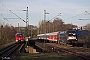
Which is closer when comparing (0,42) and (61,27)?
(0,42)

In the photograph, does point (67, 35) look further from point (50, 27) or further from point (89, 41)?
point (50, 27)

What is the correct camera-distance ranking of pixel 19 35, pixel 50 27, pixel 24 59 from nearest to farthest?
pixel 24 59 → pixel 19 35 → pixel 50 27

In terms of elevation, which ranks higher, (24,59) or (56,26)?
(56,26)

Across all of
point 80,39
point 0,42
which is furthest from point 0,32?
point 80,39

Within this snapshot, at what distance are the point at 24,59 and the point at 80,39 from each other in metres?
34.8

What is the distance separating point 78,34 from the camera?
48.3 metres

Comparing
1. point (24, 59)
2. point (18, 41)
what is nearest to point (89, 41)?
point (18, 41)

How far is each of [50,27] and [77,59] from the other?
7986 cm

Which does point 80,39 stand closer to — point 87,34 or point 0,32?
point 87,34

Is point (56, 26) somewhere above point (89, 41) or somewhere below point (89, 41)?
above

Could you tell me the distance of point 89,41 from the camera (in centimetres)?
4625

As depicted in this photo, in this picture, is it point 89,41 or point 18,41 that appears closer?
point 89,41

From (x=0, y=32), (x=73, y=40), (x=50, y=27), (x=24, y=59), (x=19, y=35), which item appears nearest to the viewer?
(x=24, y=59)

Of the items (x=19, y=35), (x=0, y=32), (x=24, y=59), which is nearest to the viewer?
(x=24, y=59)
